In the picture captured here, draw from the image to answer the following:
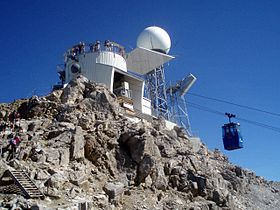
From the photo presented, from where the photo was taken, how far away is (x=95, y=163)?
27516mm

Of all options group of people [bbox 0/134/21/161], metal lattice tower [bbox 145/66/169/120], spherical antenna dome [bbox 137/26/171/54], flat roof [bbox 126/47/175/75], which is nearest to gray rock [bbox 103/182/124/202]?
group of people [bbox 0/134/21/161]

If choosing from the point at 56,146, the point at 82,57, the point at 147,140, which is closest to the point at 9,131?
the point at 56,146

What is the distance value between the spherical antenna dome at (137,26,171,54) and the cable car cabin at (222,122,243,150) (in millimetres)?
18608

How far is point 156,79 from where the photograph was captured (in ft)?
178

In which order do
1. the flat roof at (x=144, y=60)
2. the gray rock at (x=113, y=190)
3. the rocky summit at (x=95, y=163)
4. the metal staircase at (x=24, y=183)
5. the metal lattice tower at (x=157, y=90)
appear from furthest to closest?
the metal lattice tower at (x=157, y=90), the flat roof at (x=144, y=60), the gray rock at (x=113, y=190), the rocky summit at (x=95, y=163), the metal staircase at (x=24, y=183)

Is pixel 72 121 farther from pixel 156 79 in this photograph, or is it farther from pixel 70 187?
pixel 156 79

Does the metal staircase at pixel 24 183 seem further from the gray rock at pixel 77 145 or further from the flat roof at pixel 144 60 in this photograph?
the flat roof at pixel 144 60

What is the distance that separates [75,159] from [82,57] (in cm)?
1993

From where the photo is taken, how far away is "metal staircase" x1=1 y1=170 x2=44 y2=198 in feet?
64.7

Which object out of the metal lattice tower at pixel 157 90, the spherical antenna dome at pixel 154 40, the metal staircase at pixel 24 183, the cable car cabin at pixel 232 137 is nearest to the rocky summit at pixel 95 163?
the metal staircase at pixel 24 183

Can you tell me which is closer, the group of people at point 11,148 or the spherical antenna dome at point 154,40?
the group of people at point 11,148

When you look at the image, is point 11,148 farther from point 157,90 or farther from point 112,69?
point 157,90

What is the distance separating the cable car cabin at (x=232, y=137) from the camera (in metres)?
38.7

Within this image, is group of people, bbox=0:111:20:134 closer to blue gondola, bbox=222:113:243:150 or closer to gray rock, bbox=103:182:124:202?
gray rock, bbox=103:182:124:202
